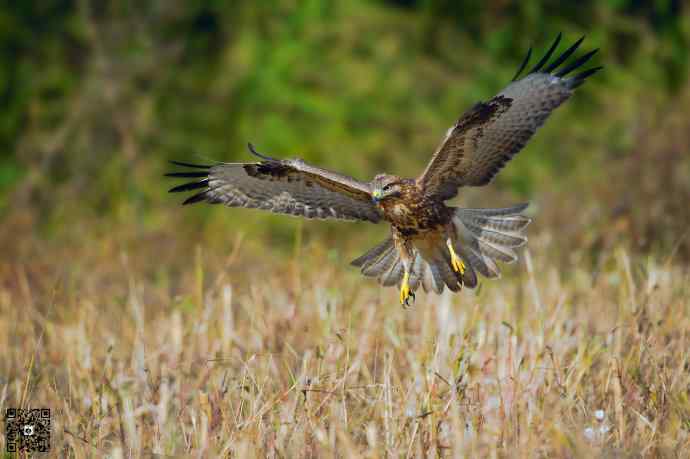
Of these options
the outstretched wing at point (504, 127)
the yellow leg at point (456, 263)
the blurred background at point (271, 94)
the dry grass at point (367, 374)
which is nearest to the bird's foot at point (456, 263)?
the yellow leg at point (456, 263)

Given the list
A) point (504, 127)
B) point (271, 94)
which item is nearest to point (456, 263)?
point (504, 127)

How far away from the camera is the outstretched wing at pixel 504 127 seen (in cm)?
494

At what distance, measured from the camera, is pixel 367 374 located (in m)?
4.08

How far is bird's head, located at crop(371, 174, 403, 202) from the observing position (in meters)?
5.06

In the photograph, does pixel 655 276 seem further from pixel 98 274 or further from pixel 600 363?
pixel 98 274

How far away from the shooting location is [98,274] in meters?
7.62

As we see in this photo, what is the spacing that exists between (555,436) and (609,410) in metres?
0.81

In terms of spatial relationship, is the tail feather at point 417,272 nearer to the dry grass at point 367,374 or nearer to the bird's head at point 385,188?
the dry grass at point 367,374

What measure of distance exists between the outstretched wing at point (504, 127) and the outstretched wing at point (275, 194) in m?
0.52

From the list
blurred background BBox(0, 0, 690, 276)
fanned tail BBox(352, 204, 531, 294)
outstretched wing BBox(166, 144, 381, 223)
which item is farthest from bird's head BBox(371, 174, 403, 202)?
blurred background BBox(0, 0, 690, 276)

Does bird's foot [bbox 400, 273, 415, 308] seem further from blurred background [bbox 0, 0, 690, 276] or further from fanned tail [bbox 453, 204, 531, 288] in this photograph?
blurred background [bbox 0, 0, 690, 276]

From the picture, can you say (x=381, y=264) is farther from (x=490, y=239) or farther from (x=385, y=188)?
(x=490, y=239)

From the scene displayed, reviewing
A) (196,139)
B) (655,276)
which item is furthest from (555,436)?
Answer: (196,139)

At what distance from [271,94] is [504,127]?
6793 millimetres
